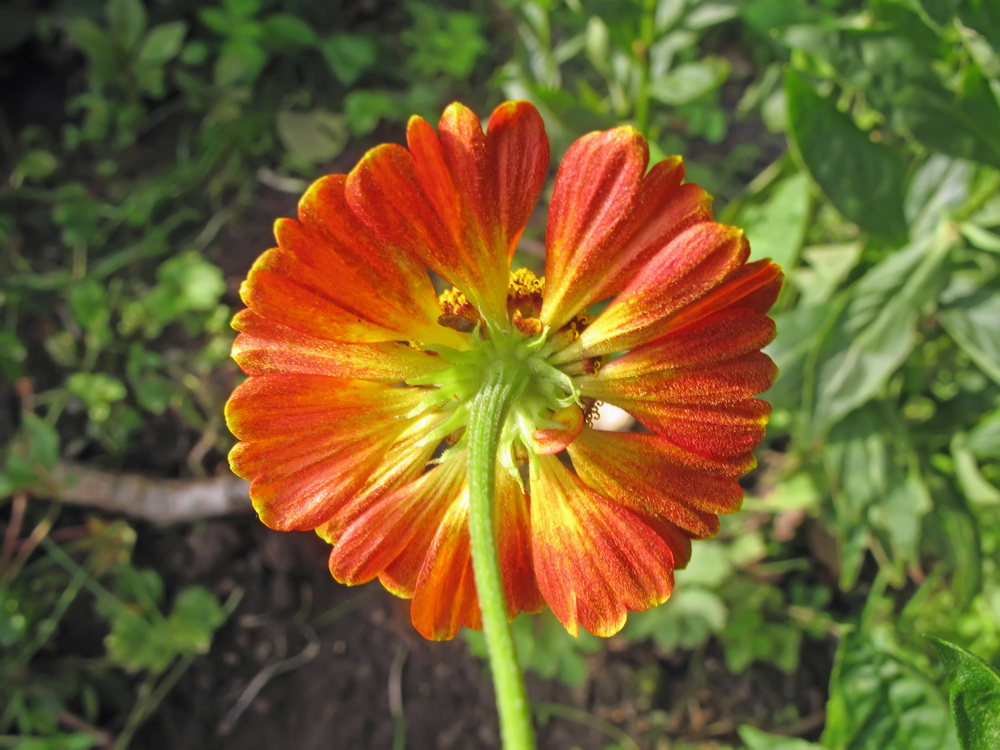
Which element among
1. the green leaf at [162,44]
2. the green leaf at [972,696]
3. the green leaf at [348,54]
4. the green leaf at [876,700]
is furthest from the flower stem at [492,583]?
the green leaf at [162,44]

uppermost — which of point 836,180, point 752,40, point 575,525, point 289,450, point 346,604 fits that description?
point 289,450

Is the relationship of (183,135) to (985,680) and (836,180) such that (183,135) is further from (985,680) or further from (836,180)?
(985,680)

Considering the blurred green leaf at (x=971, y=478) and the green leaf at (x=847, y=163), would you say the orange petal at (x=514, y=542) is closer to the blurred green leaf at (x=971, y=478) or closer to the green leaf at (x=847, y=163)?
the green leaf at (x=847, y=163)

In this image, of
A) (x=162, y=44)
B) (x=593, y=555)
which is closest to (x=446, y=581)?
(x=593, y=555)

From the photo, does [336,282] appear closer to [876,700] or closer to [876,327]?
[876,700]

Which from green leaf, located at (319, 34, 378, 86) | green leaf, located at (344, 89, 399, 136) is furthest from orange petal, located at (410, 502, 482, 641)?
green leaf, located at (319, 34, 378, 86)

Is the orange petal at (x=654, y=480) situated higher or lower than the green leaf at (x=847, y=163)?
higher

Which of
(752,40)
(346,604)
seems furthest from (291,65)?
(346,604)
